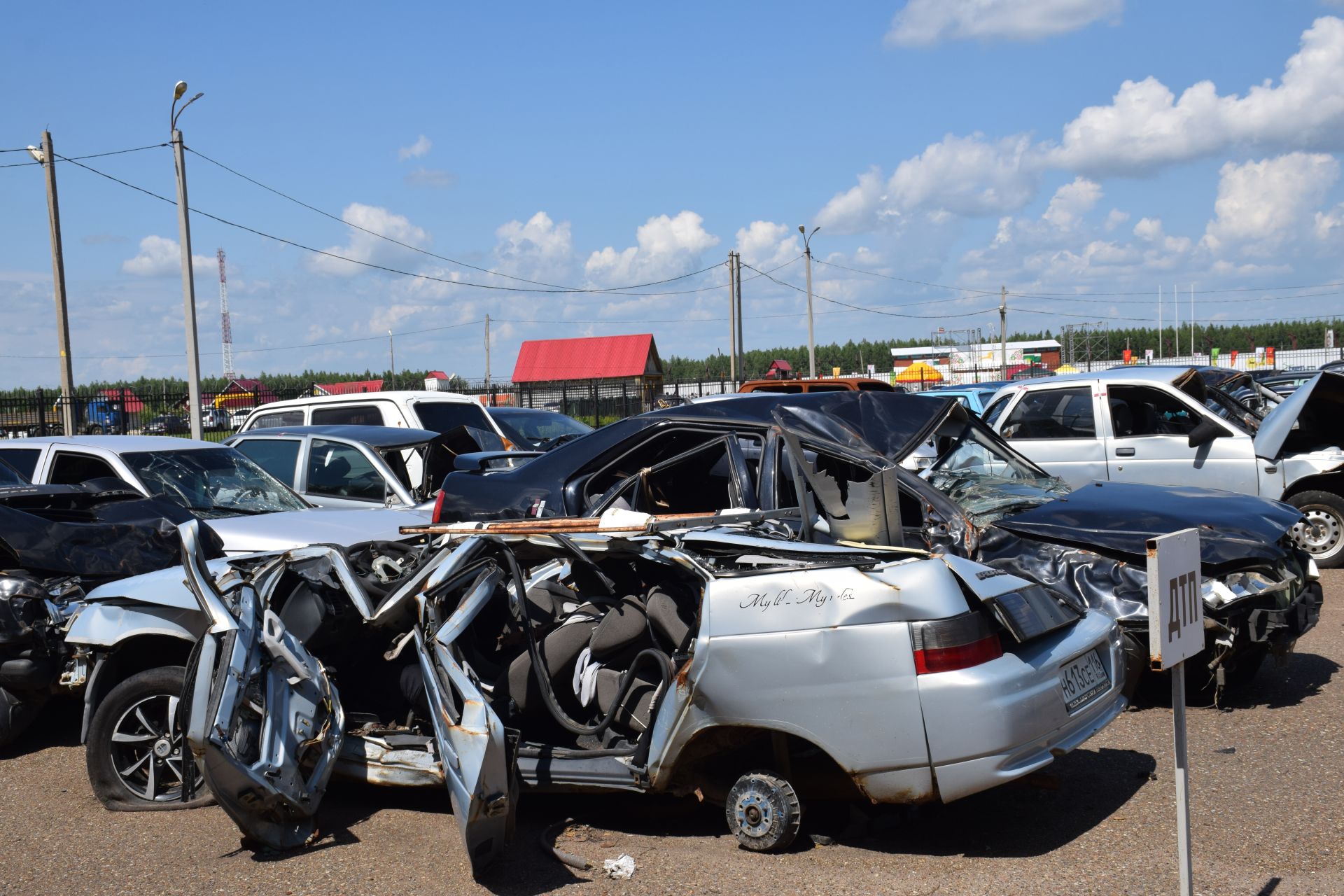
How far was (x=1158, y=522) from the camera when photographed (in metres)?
5.88

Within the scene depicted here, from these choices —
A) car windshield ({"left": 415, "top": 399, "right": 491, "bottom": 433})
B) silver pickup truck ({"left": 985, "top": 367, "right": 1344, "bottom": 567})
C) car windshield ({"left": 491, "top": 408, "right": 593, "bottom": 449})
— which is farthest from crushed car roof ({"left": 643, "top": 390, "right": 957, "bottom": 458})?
car windshield ({"left": 491, "top": 408, "right": 593, "bottom": 449})

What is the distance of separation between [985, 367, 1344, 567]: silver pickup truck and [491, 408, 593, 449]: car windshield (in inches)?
245

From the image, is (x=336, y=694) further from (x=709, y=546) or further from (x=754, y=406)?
(x=754, y=406)

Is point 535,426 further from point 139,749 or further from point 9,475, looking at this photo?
point 139,749

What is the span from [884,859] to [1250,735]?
99.9 inches

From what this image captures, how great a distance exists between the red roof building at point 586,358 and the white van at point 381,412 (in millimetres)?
37479

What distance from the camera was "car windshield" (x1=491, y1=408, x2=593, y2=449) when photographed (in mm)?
15008

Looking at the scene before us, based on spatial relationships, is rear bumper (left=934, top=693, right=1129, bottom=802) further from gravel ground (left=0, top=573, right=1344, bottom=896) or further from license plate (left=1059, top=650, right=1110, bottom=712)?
gravel ground (left=0, top=573, right=1344, bottom=896)

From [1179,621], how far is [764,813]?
1.71m

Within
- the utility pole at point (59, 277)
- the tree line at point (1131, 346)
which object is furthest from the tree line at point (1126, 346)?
the utility pole at point (59, 277)

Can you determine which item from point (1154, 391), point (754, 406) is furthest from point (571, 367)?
point (754, 406)

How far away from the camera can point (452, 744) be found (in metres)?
4.26

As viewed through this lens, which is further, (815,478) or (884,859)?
(815,478)

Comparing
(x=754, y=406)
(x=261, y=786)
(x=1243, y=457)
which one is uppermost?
(x=754, y=406)
